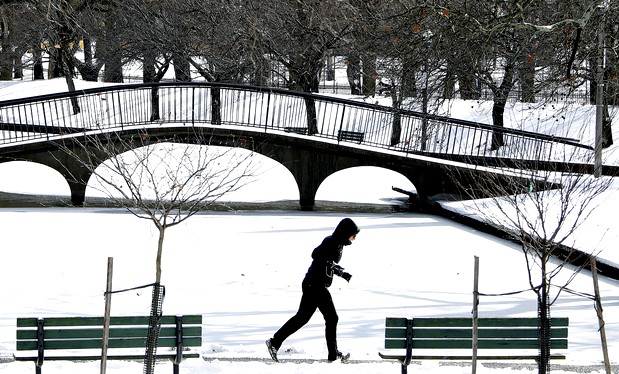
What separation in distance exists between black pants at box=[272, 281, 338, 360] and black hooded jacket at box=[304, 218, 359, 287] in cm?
9

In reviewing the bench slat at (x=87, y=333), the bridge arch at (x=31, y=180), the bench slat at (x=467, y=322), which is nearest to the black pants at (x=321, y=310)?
the bench slat at (x=467, y=322)

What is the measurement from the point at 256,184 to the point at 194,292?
17.5 meters

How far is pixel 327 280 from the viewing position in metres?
10.7

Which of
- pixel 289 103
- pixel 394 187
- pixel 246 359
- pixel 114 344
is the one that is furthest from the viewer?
pixel 394 187

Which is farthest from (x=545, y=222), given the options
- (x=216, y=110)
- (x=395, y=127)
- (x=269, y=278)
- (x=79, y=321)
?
(x=79, y=321)

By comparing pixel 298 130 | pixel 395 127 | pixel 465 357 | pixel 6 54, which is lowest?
pixel 465 357

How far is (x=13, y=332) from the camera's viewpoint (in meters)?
12.7

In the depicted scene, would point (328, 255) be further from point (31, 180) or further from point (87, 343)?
point (31, 180)

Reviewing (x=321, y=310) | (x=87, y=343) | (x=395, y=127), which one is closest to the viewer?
(x=87, y=343)

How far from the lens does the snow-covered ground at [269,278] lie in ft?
38.3

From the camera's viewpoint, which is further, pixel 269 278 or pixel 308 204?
pixel 308 204

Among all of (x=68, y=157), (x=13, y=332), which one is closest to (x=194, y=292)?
(x=13, y=332)

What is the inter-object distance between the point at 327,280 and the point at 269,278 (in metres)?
6.75

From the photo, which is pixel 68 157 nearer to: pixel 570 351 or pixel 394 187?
pixel 394 187
